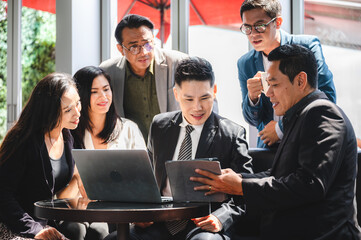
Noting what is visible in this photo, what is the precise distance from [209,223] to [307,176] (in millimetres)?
594

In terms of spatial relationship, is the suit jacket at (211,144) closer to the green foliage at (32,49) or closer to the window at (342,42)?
the window at (342,42)

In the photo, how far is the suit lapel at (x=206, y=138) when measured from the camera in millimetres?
2670

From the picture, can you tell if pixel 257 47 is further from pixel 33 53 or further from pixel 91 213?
pixel 33 53

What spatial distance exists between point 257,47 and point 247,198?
1.29 metres

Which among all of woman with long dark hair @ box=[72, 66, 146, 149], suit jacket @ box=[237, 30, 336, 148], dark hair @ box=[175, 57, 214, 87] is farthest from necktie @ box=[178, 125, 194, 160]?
woman with long dark hair @ box=[72, 66, 146, 149]

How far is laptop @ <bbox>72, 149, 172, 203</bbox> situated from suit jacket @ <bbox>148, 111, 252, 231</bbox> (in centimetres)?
43

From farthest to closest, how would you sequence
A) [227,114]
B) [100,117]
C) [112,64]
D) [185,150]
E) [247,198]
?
1. [227,114]
2. [112,64]
3. [100,117]
4. [185,150]
5. [247,198]

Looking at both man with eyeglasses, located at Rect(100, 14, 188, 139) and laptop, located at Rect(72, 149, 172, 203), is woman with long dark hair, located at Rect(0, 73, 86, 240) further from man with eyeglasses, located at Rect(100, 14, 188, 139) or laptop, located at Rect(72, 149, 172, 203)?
man with eyeglasses, located at Rect(100, 14, 188, 139)

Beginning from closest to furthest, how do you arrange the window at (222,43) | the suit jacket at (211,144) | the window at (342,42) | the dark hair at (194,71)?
the suit jacket at (211,144) < the dark hair at (194,71) < the window at (342,42) < the window at (222,43)

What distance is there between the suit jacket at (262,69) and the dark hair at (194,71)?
0.43m

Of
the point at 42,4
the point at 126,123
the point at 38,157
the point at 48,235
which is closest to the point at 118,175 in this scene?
the point at 48,235

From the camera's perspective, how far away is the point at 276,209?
213 centimetres

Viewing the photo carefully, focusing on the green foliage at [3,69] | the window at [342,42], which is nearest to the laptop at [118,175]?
the window at [342,42]

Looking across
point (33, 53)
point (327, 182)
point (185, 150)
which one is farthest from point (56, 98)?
point (33, 53)
